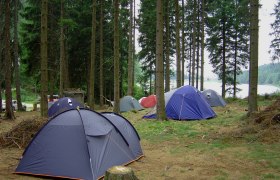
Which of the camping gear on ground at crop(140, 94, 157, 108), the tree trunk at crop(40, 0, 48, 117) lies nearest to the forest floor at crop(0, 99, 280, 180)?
the tree trunk at crop(40, 0, 48, 117)

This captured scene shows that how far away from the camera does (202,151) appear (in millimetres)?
8297

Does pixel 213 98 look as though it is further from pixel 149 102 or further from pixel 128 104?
pixel 128 104

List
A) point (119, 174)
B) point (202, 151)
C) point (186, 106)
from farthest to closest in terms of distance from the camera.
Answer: point (186, 106)
point (202, 151)
point (119, 174)

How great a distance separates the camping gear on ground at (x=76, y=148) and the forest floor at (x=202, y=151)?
39 cm

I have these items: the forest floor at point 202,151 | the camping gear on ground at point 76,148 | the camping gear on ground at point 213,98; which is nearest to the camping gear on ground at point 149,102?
the camping gear on ground at point 213,98

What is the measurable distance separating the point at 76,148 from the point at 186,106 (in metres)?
9.30

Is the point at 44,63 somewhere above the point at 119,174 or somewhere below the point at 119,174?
above

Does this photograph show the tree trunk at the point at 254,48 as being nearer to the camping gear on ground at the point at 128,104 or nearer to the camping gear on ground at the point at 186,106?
the camping gear on ground at the point at 186,106

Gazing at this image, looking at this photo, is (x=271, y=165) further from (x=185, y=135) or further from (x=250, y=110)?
(x=250, y=110)

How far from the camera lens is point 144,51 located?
3259 centimetres

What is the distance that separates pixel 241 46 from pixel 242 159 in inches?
935

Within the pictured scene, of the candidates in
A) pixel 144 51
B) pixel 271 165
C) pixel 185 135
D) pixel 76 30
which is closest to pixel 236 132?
pixel 185 135

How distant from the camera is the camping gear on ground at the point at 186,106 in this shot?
14766 millimetres

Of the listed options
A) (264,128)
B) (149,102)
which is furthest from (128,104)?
(264,128)
